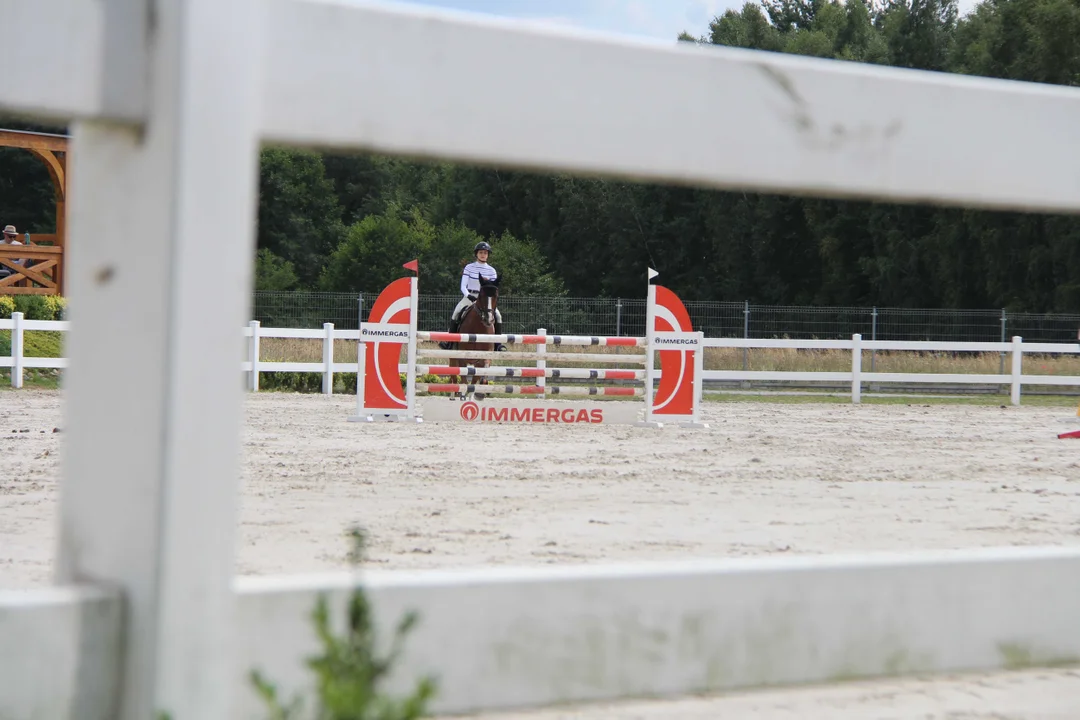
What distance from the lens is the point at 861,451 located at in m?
9.55

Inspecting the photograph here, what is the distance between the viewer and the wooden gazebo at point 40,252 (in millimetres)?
19766

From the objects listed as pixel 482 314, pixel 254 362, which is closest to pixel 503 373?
pixel 482 314

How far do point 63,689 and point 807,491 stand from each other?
18.7 feet

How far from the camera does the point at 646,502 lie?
6.10m

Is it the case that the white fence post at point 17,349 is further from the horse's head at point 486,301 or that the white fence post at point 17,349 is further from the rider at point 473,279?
the horse's head at point 486,301

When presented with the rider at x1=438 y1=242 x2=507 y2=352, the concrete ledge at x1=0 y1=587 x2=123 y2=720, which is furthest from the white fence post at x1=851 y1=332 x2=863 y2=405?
the concrete ledge at x1=0 y1=587 x2=123 y2=720

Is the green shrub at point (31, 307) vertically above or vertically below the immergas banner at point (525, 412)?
above

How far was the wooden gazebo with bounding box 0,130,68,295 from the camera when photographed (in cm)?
1977

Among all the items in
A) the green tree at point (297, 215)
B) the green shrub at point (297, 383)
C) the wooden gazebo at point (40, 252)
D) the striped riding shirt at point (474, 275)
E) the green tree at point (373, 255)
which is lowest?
the green shrub at point (297, 383)

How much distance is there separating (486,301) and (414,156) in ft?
38.8

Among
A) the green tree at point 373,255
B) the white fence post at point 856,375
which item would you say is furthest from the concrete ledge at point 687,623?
the green tree at point 373,255

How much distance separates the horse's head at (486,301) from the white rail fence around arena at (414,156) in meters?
11.5

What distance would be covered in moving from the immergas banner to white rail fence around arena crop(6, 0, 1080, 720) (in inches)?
401

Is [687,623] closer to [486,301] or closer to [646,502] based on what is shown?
[646,502]
